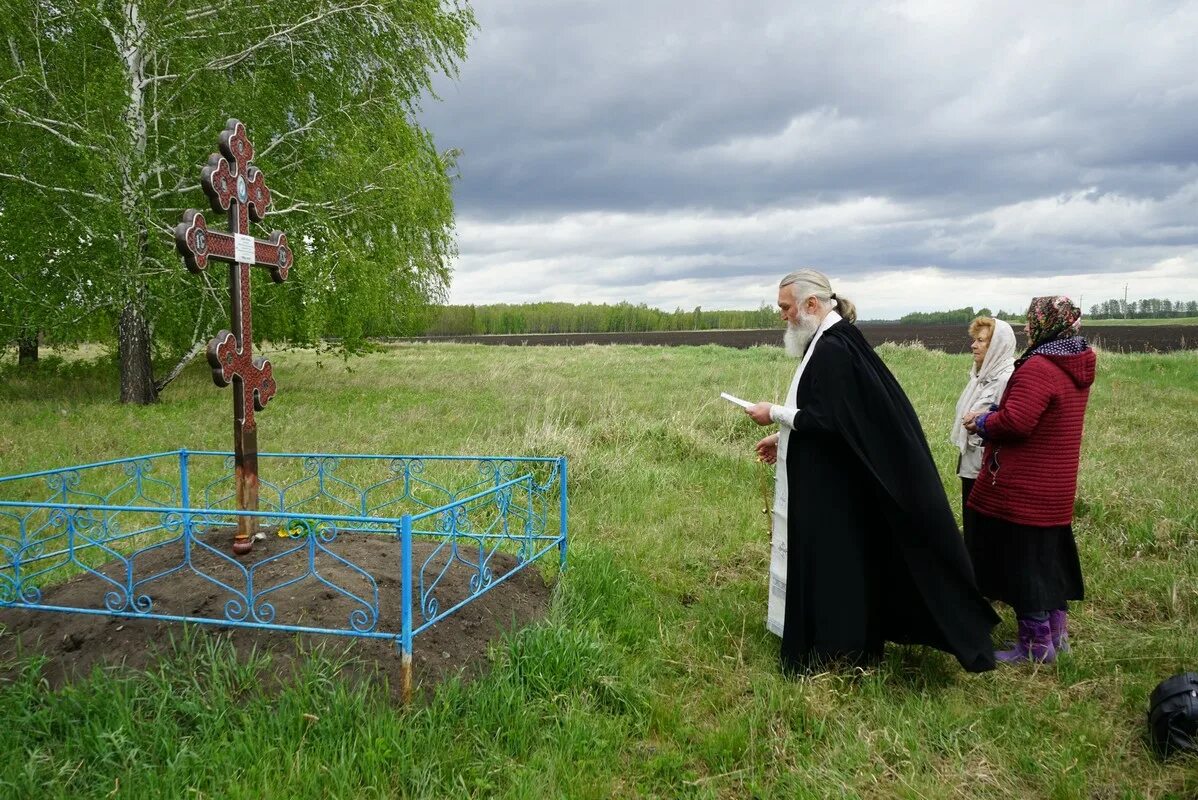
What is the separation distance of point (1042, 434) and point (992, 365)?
890 mm

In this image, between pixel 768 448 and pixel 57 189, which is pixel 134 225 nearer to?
pixel 57 189

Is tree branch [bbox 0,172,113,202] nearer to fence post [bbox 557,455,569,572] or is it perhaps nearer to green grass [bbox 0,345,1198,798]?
green grass [bbox 0,345,1198,798]

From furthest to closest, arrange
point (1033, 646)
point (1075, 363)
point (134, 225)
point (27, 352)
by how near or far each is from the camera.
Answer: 1. point (27, 352)
2. point (134, 225)
3. point (1033, 646)
4. point (1075, 363)

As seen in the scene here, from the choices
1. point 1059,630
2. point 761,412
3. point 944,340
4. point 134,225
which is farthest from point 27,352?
point 944,340

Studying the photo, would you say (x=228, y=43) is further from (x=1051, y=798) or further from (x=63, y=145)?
(x=1051, y=798)

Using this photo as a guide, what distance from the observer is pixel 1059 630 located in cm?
450

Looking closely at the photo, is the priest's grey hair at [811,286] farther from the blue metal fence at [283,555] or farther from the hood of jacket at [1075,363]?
the blue metal fence at [283,555]

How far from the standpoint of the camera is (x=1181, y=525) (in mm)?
6383

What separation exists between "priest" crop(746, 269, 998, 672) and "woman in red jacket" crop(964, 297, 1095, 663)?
0.46 meters

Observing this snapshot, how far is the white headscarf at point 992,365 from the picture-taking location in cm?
506

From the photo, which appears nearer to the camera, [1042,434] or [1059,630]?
[1042,434]

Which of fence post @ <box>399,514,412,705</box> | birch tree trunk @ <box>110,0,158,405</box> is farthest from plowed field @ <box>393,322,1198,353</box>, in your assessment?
fence post @ <box>399,514,412,705</box>

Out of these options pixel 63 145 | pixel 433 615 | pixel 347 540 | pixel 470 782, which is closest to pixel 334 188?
pixel 63 145

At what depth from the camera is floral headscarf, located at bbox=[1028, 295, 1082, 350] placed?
169 inches
